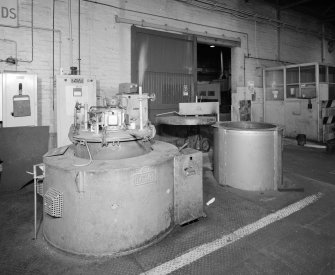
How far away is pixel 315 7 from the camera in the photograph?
389 inches

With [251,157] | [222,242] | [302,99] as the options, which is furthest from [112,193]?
[302,99]

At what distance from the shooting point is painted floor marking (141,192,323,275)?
86.6 inches

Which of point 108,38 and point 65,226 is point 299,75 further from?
point 65,226

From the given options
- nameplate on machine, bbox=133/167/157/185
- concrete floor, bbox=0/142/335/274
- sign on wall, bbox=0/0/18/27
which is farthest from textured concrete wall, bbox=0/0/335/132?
nameplate on machine, bbox=133/167/157/185

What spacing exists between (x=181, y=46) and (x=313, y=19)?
6.61 m

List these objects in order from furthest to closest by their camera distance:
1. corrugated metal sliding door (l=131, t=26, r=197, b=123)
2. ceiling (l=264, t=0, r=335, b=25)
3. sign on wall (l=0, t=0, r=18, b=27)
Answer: ceiling (l=264, t=0, r=335, b=25) < corrugated metal sliding door (l=131, t=26, r=197, b=123) < sign on wall (l=0, t=0, r=18, b=27)

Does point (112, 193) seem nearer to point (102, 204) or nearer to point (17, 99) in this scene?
point (102, 204)

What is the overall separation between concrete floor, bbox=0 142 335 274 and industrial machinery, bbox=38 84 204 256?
A: 0.43 feet

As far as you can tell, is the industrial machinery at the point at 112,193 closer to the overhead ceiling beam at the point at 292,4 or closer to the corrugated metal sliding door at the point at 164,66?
the corrugated metal sliding door at the point at 164,66

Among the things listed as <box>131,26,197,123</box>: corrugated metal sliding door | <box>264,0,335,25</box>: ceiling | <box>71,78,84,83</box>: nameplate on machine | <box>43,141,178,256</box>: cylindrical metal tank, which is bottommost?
<box>43,141,178,256</box>: cylindrical metal tank

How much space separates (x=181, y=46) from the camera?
22.5ft

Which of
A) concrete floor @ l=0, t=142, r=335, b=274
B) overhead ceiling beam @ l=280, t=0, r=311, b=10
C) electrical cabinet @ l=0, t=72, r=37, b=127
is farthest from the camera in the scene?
overhead ceiling beam @ l=280, t=0, r=311, b=10

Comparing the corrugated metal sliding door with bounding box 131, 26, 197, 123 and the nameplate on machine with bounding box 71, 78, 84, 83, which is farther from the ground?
the corrugated metal sliding door with bounding box 131, 26, 197, 123

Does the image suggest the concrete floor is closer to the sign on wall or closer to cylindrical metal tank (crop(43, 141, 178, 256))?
cylindrical metal tank (crop(43, 141, 178, 256))
